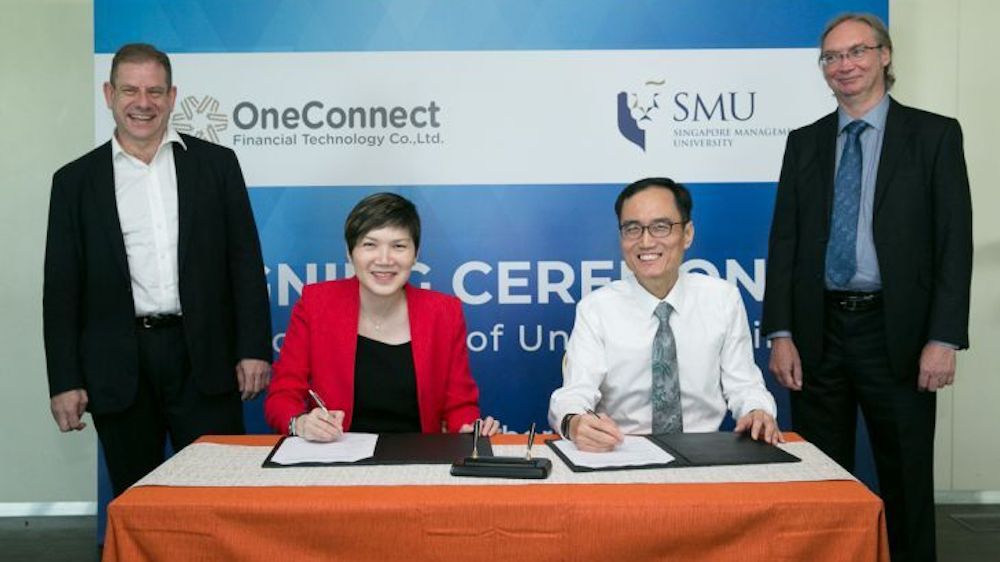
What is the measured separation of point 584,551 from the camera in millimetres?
1488

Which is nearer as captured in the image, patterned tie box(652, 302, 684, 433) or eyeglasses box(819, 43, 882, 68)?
patterned tie box(652, 302, 684, 433)

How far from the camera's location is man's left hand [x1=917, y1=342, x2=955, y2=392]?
2.63 metres

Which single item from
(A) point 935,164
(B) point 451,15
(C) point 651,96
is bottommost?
(A) point 935,164

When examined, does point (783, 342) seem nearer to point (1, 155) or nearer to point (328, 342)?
point (328, 342)

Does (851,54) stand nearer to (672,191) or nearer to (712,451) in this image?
(672,191)

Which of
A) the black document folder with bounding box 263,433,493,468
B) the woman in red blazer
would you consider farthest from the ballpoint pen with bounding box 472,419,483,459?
the woman in red blazer

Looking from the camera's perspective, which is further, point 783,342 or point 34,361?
point 34,361

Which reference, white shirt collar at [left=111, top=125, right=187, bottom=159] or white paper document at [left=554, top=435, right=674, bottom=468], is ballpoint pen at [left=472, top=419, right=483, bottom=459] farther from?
white shirt collar at [left=111, top=125, right=187, bottom=159]

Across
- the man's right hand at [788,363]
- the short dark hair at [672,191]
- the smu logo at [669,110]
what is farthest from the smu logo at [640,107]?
the short dark hair at [672,191]

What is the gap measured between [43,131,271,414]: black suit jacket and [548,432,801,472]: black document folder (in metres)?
1.25

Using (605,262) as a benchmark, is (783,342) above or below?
below

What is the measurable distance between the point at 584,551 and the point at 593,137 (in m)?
2.28

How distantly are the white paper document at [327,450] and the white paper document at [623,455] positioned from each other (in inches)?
15.4

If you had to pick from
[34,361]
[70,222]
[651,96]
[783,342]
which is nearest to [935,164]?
[783,342]
